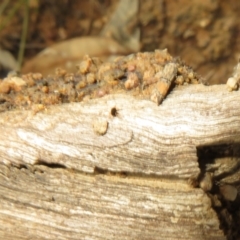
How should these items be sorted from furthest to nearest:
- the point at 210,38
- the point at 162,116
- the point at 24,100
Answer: the point at 210,38, the point at 24,100, the point at 162,116

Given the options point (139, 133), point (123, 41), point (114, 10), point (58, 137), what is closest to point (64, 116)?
point (58, 137)

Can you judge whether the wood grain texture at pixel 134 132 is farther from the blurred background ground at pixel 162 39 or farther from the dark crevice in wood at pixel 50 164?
the blurred background ground at pixel 162 39

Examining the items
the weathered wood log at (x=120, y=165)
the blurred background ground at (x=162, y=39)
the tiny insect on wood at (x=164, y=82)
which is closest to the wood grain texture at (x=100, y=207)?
the weathered wood log at (x=120, y=165)

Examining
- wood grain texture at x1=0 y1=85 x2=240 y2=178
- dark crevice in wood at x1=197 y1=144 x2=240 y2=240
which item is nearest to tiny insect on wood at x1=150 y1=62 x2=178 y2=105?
wood grain texture at x1=0 y1=85 x2=240 y2=178

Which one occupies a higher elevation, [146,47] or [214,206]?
[146,47]

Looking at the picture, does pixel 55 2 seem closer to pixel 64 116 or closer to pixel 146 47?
pixel 146 47

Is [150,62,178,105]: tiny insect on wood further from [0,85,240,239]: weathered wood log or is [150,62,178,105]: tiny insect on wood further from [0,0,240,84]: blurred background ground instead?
[0,0,240,84]: blurred background ground

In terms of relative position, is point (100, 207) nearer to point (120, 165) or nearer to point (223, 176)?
point (120, 165)
